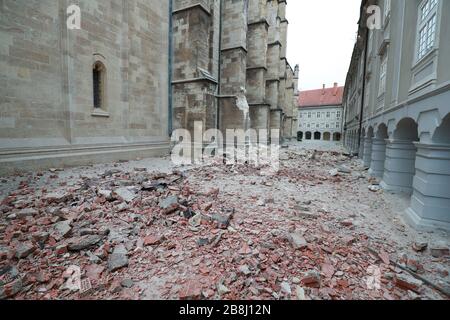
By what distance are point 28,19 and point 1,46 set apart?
124 centimetres

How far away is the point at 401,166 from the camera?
261 inches

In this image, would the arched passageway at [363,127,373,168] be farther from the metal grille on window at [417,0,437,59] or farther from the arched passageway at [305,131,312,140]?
the arched passageway at [305,131,312,140]

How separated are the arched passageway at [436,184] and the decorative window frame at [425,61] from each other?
115 centimetres

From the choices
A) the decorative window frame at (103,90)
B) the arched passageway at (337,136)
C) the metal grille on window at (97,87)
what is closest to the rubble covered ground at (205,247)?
the decorative window frame at (103,90)

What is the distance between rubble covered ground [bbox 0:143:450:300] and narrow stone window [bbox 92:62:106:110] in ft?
15.1

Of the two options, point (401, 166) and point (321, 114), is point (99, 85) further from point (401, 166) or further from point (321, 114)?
point (321, 114)

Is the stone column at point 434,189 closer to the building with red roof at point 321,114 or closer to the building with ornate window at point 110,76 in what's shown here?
the building with ornate window at point 110,76

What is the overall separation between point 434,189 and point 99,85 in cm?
1123

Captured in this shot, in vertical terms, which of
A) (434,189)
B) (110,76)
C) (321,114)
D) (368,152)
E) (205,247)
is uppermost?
(321,114)

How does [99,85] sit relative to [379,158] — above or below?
above

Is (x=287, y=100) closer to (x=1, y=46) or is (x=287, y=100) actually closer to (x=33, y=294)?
(x=1, y=46)

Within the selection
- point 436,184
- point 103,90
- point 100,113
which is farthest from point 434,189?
point 103,90

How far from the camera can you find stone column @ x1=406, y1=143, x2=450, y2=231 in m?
3.96
